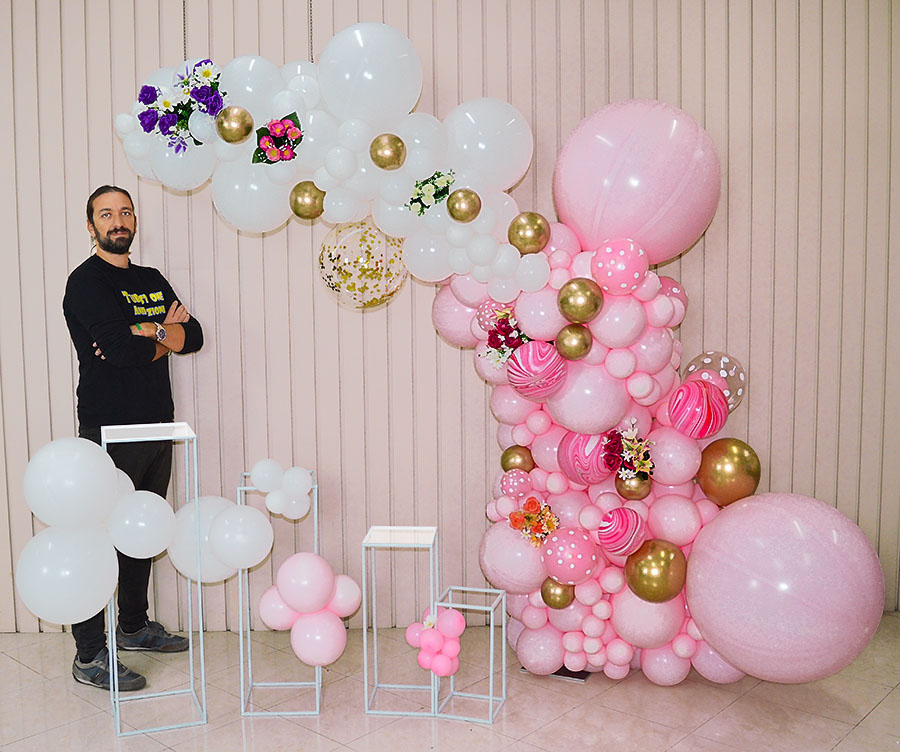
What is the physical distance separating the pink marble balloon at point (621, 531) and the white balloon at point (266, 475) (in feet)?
3.50

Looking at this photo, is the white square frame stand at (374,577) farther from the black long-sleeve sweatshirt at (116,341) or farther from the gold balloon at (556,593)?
the black long-sleeve sweatshirt at (116,341)

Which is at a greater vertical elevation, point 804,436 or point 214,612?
point 804,436

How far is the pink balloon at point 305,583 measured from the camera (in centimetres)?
267

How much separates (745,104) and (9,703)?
338cm

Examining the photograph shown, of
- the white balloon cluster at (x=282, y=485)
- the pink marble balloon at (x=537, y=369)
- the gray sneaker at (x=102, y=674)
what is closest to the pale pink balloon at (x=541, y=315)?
the pink marble balloon at (x=537, y=369)

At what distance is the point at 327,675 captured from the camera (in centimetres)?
309

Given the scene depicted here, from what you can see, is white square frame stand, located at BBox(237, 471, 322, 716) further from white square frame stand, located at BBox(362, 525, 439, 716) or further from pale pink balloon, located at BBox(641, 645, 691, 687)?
pale pink balloon, located at BBox(641, 645, 691, 687)

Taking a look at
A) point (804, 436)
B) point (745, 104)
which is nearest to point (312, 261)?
point (745, 104)

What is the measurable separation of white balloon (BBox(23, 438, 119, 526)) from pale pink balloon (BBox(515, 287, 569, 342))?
127cm

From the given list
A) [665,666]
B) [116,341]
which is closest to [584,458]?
[665,666]

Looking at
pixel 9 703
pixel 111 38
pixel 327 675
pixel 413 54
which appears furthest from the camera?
pixel 111 38

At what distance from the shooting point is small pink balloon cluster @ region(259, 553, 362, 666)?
2.68m

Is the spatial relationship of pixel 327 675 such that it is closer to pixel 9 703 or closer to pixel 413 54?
pixel 9 703

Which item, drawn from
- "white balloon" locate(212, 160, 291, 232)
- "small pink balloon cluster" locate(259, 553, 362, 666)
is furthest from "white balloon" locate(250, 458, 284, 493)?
"white balloon" locate(212, 160, 291, 232)
